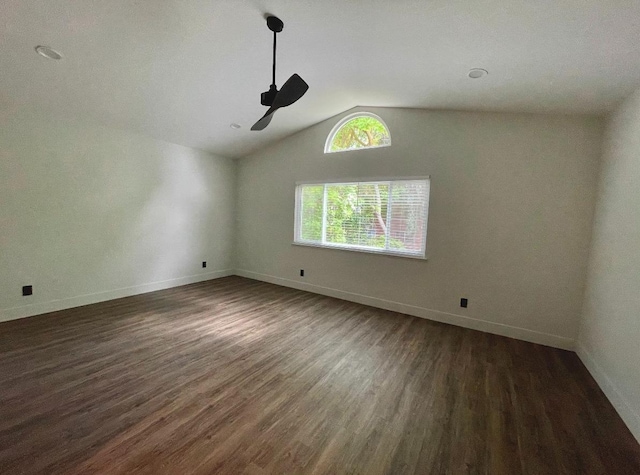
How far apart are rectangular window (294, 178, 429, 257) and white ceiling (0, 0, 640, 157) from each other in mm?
1243

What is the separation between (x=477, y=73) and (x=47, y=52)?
12.8 ft

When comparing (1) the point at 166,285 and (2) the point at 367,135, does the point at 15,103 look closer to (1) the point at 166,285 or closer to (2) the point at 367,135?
(1) the point at 166,285

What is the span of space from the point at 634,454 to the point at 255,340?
2981 millimetres

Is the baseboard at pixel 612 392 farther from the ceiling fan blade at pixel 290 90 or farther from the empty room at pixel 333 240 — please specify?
the ceiling fan blade at pixel 290 90

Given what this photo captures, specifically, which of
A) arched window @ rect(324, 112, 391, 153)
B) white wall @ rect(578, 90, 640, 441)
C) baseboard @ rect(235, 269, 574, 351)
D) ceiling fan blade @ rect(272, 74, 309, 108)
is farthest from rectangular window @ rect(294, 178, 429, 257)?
ceiling fan blade @ rect(272, 74, 309, 108)

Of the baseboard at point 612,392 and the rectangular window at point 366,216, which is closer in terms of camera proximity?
the baseboard at point 612,392

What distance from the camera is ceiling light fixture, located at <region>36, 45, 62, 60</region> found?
229cm

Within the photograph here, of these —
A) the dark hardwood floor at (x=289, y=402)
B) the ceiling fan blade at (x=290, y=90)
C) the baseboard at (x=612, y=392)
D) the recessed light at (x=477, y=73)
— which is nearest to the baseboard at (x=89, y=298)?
the dark hardwood floor at (x=289, y=402)

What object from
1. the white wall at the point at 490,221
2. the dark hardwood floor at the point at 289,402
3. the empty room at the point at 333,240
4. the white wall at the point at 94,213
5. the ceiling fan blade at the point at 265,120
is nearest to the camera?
the dark hardwood floor at the point at 289,402

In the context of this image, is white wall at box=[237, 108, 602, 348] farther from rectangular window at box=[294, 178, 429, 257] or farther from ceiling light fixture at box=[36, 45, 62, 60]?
ceiling light fixture at box=[36, 45, 62, 60]

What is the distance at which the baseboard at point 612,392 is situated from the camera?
181 cm

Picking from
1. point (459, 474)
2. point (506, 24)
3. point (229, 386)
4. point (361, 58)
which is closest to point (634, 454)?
point (459, 474)

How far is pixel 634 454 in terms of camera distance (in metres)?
1.65

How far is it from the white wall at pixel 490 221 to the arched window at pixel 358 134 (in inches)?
5.4
